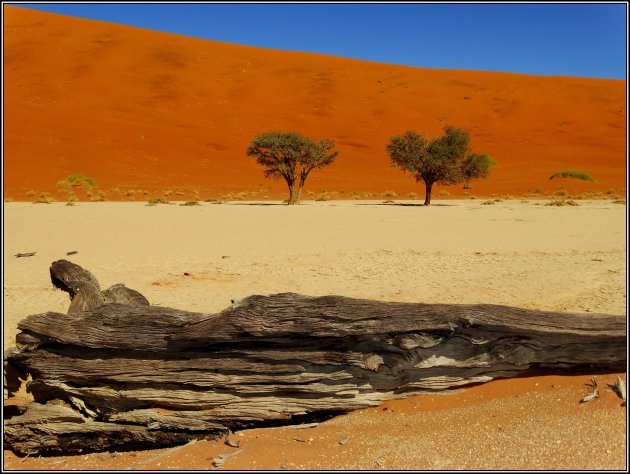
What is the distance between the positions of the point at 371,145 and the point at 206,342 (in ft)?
185

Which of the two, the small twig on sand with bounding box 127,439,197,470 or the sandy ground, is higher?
the sandy ground

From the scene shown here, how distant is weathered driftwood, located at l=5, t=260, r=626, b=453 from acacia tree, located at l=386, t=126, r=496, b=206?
26.8 metres

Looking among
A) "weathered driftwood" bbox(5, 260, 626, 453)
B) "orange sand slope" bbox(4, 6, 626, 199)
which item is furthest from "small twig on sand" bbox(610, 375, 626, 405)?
"orange sand slope" bbox(4, 6, 626, 199)

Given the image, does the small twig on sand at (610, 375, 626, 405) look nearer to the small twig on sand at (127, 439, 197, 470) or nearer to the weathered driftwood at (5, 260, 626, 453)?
the weathered driftwood at (5, 260, 626, 453)

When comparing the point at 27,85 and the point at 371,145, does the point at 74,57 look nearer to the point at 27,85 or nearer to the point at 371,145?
the point at 27,85

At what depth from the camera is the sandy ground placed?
372cm

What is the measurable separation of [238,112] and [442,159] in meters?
40.4

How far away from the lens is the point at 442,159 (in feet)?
100

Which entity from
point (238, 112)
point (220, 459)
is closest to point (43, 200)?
point (220, 459)

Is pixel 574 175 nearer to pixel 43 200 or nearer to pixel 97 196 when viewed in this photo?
pixel 97 196

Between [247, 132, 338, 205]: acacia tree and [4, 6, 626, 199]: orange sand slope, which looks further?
[4, 6, 626, 199]: orange sand slope

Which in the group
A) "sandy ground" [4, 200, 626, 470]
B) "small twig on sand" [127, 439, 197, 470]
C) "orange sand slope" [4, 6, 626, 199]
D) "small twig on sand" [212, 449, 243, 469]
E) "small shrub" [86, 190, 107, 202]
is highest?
"orange sand slope" [4, 6, 626, 199]

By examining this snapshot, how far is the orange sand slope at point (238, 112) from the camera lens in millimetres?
46281

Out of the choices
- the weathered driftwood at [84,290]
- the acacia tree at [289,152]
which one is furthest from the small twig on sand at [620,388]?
the acacia tree at [289,152]
